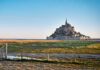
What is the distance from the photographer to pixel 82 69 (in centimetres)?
1212

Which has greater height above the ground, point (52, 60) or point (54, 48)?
point (52, 60)

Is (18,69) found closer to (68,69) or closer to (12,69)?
(12,69)

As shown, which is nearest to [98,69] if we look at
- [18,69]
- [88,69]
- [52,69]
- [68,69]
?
[88,69]

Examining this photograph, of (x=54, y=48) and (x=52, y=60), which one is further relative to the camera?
(x=54, y=48)

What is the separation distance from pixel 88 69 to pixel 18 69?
6.94 metres

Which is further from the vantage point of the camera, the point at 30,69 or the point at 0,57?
the point at 0,57

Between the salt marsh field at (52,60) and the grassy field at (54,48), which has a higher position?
the salt marsh field at (52,60)

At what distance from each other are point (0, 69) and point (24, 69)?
2288 millimetres

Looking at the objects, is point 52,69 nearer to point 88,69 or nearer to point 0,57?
point 88,69

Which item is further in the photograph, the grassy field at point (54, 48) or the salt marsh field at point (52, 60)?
the grassy field at point (54, 48)

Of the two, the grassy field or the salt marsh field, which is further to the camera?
the grassy field

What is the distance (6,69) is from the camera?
→ 1185 cm

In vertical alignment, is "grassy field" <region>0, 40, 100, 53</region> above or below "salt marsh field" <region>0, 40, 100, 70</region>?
below

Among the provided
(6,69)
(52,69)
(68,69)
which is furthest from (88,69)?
(6,69)
